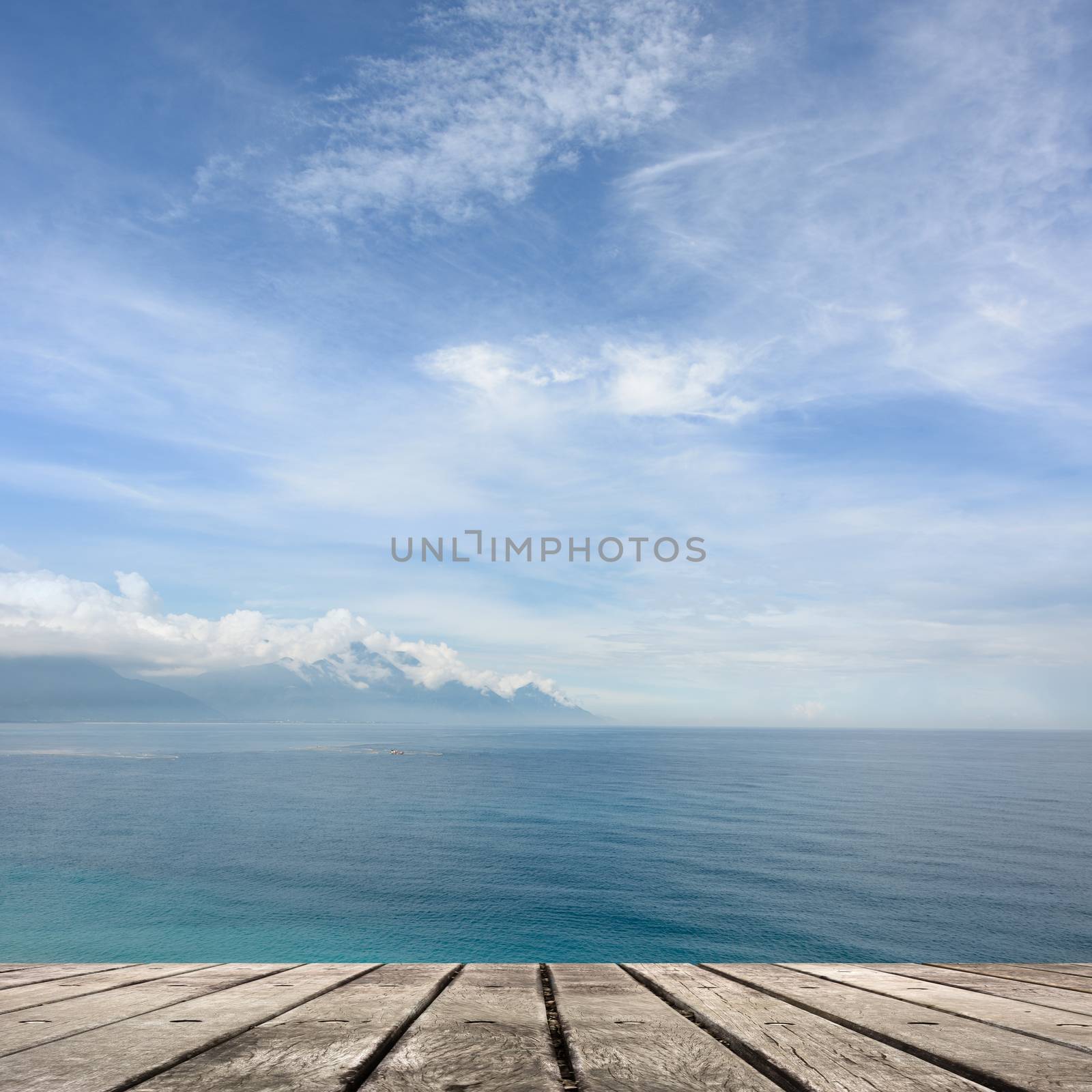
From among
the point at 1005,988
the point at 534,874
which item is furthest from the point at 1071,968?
the point at 534,874

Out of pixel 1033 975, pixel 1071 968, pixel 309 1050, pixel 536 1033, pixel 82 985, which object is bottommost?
pixel 1071 968

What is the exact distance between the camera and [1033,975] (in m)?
5.40

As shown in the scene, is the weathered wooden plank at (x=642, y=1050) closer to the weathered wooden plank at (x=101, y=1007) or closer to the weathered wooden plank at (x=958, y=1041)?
the weathered wooden plank at (x=958, y=1041)

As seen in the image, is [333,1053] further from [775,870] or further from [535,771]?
[535,771]

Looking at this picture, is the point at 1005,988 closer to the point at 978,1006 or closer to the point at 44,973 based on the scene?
the point at 978,1006

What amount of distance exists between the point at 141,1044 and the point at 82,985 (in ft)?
7.96

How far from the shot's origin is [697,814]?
101 meters

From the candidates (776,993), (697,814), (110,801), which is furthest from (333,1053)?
(110,801)

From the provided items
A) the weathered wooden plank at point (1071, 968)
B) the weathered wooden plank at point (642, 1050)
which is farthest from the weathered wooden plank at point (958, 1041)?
the weathered wooden plank at point (1071, 968)

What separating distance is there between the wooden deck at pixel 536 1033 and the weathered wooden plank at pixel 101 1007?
0.8 inches

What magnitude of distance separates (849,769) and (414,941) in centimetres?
17023

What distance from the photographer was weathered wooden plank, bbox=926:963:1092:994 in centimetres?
489

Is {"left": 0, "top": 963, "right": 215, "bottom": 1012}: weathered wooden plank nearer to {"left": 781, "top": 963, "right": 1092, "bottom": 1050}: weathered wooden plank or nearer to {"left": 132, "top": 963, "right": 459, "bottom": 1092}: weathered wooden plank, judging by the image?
{"left": 132, "top": 963, "right": 459, "bottom": 1092}: weathered wooden plank

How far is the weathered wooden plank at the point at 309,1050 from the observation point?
234 centimetres
